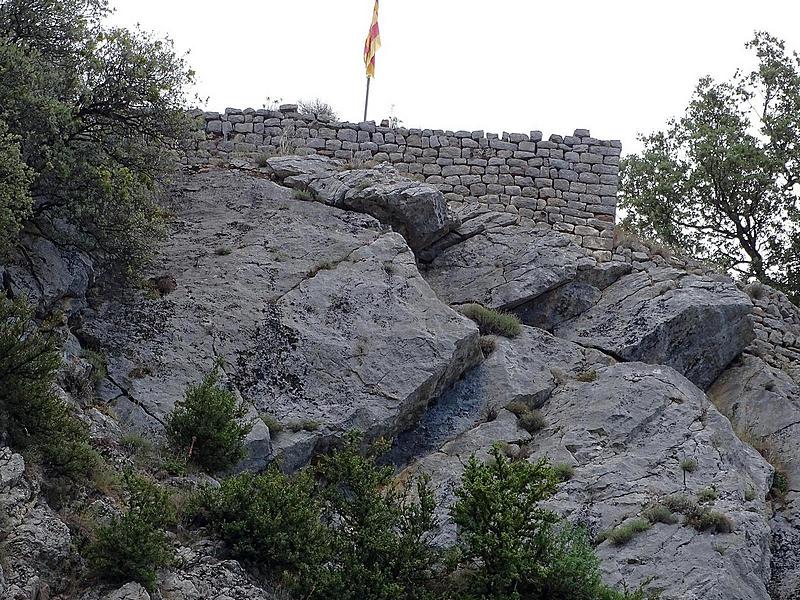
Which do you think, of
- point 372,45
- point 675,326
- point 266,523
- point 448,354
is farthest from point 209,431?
point 372,45

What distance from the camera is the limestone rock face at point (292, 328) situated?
1243 cm

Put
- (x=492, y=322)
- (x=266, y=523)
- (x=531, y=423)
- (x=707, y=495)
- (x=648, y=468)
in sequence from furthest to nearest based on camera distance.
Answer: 1. (x=492, y=322)
2. (x=531, y=423)
3. (x=648, y=468)
4. (x=707, y=495)
5. (x=266, y=523)

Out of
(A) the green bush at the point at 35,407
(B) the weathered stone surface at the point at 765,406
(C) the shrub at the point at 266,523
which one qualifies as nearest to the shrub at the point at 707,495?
(B) the weathered stone surface at the point at 765,406

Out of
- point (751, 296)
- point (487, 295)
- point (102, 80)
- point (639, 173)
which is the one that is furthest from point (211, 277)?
point (639, 173)

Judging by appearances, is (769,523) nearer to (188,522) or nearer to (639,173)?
(188,522)

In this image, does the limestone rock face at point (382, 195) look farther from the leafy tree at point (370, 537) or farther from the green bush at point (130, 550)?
the green bush at point (130, 550)

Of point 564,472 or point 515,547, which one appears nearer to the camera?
point 515,547

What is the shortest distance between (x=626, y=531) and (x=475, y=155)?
8.00 metres

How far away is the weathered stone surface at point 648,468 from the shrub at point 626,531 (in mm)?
65

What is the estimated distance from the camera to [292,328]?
1346 cm

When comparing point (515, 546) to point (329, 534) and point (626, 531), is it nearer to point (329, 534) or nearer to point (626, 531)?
point (329, 534)

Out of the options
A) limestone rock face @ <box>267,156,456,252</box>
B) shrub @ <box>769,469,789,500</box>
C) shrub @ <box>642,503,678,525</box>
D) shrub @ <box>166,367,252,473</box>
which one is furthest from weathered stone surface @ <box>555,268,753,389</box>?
shrub @ <box>166,367,252,473</box>

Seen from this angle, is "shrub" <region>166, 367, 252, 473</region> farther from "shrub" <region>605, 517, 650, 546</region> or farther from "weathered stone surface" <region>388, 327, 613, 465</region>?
"shrub" <region>605, 517, 650, 546</region>

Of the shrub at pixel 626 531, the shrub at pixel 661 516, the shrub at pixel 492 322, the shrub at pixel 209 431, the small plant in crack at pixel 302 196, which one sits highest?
the small plant in crack at pixel 302 196
